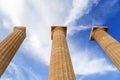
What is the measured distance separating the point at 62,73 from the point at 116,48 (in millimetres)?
10635

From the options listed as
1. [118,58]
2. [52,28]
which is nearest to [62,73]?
[118,58]

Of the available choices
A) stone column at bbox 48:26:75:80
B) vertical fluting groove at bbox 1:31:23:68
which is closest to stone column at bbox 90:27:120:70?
stone column at bbox 48:26:75:80

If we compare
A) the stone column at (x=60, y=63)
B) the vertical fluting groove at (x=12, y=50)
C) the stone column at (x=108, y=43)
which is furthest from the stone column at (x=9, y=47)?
the stone column at (x=108, y=43)

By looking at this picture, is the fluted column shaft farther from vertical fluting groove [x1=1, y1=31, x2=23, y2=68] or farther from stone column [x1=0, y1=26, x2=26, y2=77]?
vertical fluting groove [x1=1, y1=31, x2=23, y2=68]

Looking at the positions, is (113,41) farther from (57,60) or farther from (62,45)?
(57,60)

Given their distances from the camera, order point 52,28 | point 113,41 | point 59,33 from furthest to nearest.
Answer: point 52,28 → point 59,33 → point 113,41

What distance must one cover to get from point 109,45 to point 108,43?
0.59 m

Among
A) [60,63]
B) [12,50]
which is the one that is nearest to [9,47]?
[12,50]

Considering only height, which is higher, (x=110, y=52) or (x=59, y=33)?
(x=59, y=33)

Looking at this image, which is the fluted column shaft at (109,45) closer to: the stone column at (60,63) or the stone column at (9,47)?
the stone column at (60,63)

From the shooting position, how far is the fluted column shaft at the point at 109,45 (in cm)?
2674

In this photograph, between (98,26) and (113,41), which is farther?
(98,26)

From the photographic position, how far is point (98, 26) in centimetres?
3756

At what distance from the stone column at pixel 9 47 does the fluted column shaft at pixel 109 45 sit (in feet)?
46.1
